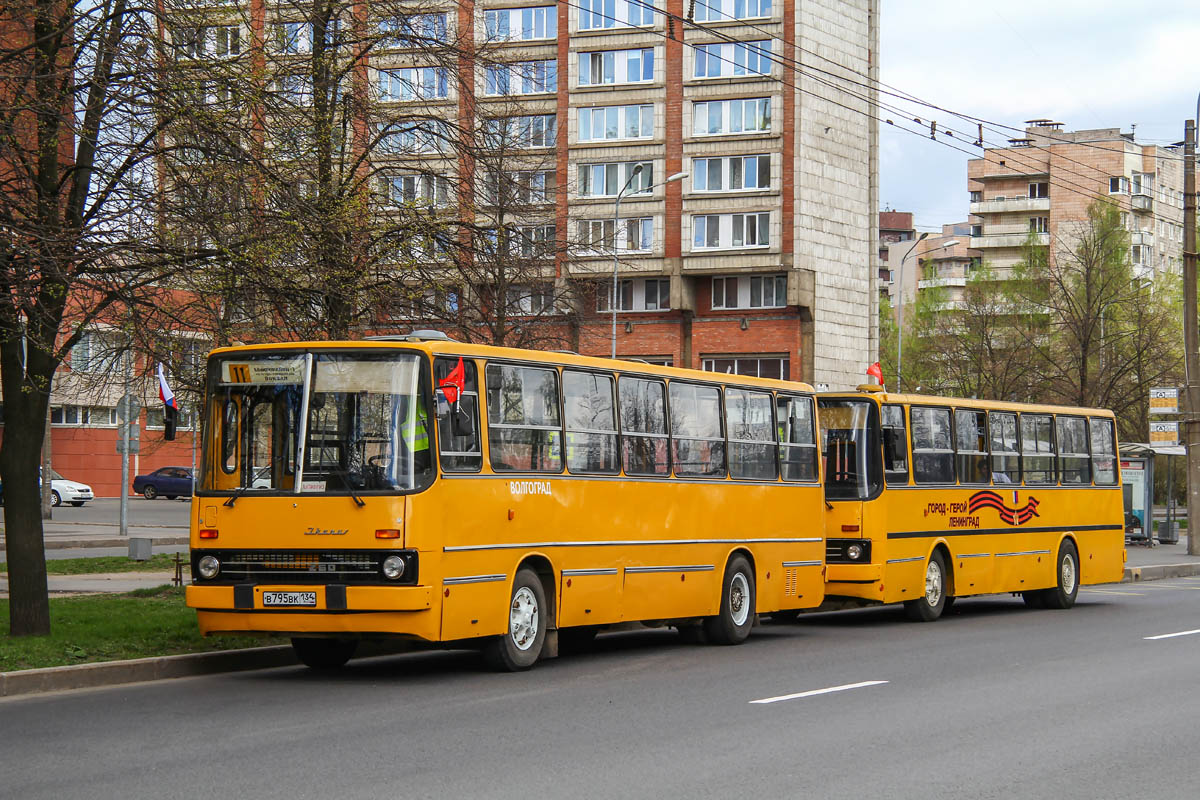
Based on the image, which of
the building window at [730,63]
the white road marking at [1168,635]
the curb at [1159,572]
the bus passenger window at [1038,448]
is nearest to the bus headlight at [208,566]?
the white road marking at [1168,635]

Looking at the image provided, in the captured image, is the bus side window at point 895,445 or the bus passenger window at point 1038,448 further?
the bus passenger window at point 1038,448

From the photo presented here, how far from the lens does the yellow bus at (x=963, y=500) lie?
21.2 meters

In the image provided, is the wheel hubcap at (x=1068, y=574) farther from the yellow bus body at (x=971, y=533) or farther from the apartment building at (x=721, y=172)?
the apartment building at (x=721, y=172)

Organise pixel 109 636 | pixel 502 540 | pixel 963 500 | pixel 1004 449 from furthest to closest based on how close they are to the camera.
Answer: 1. pixel 1004 449
2. pixel 963 500
3. pixel 109 636
4. pixel 502 540

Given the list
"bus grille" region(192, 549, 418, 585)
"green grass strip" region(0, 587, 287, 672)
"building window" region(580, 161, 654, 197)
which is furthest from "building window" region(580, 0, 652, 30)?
"bus grille" region(192, 549, 418, 585)

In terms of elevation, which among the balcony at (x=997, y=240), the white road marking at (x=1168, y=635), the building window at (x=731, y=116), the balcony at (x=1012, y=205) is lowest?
the white road marking at (x=1168, y=635)

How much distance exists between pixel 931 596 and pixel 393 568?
437 inches

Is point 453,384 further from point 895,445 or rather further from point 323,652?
point 895,445

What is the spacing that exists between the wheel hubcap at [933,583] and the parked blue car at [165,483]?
55701 millimetres

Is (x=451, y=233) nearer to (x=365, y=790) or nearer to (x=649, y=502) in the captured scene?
(x=649, y=502)

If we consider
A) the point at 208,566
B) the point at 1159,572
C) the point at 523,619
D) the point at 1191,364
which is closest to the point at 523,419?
the point at 523,619

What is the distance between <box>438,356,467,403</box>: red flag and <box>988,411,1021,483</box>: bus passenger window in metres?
12.1

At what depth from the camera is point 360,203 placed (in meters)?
17.5

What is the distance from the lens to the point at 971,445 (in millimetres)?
23516
